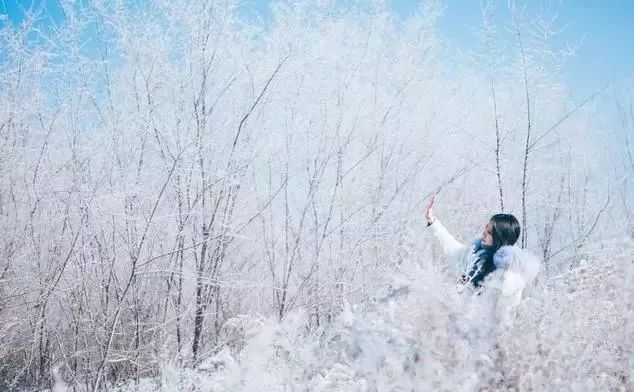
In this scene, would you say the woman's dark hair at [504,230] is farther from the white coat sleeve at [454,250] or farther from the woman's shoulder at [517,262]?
the white coat sleeve at [454,250]

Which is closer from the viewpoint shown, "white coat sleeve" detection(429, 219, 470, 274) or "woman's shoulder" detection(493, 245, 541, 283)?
"woman's shoulder" detection(493, 245, 541, 283)

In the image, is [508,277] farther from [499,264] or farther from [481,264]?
[481,264]

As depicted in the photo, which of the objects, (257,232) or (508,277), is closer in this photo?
(508,277)

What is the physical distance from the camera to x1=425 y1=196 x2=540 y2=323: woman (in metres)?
1.89

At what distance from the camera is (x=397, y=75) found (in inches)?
174

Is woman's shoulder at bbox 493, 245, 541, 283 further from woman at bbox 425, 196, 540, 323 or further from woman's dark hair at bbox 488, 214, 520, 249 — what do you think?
woman's dark hair at bbox 488, 214, 520, 249

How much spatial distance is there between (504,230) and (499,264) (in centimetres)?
32

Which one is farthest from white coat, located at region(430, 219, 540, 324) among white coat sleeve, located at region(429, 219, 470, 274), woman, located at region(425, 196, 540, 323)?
white coat sleeve, located at region(429, 219, 470, 274)

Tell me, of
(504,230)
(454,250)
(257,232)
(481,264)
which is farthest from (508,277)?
(257,232)

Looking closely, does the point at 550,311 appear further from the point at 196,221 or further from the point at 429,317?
the point at 196,221

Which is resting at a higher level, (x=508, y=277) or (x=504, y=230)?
(x=504, y=230)

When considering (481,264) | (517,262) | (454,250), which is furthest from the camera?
(454,250)

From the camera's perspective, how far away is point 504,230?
93.4 inches

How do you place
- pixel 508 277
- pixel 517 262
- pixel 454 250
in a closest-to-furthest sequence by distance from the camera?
pixel 508 277
pixel 517 262
pixel 454 250
